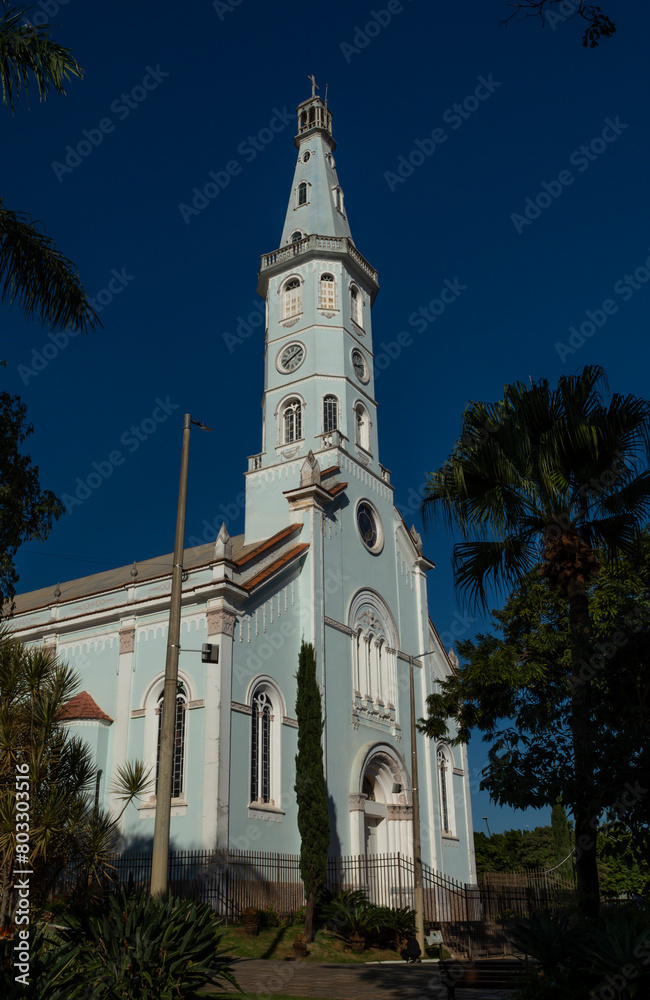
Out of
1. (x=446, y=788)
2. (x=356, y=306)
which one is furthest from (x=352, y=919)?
(x=356, y=306)

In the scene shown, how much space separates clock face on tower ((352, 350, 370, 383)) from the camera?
38.0 meters

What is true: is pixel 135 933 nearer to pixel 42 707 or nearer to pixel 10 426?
pixel 42 707

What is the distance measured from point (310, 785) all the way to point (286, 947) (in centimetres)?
452

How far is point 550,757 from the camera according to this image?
13016 mm

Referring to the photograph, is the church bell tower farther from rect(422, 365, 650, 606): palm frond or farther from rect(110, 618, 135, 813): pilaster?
rect(422, 365, 650, 606): palm frond

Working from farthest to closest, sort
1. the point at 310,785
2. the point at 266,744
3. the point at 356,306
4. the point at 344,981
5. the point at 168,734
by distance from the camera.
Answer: the point at 356,306 < the point at 266,744 < the point at 310,785 < the point at 344,981 < the point at 168,734

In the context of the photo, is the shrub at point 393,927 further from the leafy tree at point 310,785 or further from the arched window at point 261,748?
the arched window at point 261,748

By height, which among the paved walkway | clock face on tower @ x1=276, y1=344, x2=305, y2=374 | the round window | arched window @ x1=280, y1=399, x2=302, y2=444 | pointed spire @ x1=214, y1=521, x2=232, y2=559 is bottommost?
the paved walkway

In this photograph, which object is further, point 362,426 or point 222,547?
point 362,426

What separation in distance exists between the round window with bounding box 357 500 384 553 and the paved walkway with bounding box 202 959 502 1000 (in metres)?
17.7

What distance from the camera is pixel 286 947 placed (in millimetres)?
20438

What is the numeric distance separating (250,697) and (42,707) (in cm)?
1492

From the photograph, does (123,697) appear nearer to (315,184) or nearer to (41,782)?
(41,782)

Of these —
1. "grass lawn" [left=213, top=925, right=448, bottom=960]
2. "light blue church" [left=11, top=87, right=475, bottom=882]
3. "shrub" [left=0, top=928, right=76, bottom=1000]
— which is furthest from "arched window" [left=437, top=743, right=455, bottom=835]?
"shrub" [left=0, top=928, right=76, bottom=1000]
